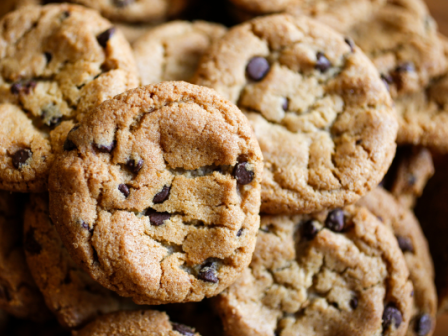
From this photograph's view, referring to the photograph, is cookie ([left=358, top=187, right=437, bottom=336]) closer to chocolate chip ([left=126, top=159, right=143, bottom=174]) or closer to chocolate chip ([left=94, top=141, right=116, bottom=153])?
chocolate chip ([left=126, top=159, right=143, bottom=174])

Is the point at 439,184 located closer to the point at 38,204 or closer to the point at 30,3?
the point at 38,204

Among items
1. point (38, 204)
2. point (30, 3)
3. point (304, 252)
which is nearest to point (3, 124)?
point (38, 204)

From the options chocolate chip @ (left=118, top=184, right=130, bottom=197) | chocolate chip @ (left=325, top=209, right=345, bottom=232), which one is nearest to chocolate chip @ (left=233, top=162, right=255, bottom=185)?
chocolate chip @ (left=118, top=184, right=130, bottom=197)

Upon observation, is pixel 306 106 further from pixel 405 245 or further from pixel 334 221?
pixel 405 245

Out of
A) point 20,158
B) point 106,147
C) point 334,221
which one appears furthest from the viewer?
point 334,221

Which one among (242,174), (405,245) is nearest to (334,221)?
(405,245)

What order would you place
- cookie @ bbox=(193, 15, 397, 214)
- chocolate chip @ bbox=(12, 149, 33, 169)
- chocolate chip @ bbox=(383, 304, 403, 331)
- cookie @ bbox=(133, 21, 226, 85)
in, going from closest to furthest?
chocolate chip @ bbox=(12, 149, 33, 169) → cookie @ bbox=(193, 15, 397, 214) → chocolate chip @ bbox=(383, 304, 403, 331) → cookie @ bbox=(133, 21, 226, 85)
